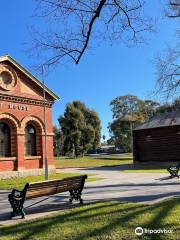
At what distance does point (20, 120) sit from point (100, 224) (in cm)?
2123

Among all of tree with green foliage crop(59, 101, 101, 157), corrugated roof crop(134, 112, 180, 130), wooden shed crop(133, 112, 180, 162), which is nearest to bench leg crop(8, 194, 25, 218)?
wooden shed crop(133, 112, 180, 162)

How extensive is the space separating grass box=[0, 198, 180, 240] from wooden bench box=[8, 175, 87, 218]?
0.96 meters

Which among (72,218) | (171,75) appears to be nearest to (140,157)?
(171,75)

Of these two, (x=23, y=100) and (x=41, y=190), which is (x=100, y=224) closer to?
(x=41, y=190)

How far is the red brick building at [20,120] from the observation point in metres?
28.8

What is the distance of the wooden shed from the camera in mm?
41406

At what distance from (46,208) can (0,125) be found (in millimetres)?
16649

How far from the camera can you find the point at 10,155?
95.7 feet

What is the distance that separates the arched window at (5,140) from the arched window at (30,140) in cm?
185

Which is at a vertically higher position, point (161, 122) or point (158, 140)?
point (161, 122)

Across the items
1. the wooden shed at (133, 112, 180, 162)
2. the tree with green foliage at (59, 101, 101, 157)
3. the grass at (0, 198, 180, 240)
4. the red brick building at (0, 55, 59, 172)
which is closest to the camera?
the grass at (0, 198, 180, 240)

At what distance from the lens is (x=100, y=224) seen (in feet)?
30.8

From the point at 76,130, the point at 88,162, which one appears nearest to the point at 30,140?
the point at 88,162

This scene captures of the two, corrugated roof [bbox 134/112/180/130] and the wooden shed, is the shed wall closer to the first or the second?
the wooden shed
